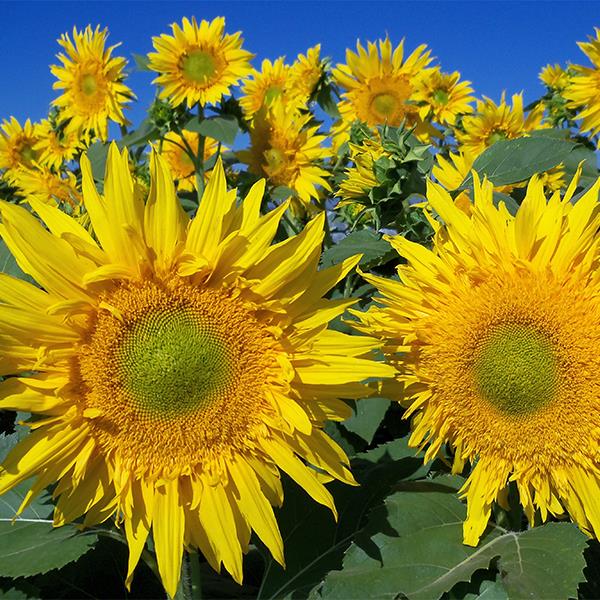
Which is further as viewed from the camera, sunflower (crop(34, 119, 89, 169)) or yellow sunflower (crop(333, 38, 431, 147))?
sunflower (crop(34, 119, 89, 169))

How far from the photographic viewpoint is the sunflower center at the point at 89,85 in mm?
5266

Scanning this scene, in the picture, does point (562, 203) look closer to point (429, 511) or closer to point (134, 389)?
point (429, 511)

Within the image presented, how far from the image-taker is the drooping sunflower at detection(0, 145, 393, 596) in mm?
1693

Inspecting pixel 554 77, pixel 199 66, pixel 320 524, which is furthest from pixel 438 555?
pixel 554 77

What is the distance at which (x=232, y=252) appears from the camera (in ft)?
5.69

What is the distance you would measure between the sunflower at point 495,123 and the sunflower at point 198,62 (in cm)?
146

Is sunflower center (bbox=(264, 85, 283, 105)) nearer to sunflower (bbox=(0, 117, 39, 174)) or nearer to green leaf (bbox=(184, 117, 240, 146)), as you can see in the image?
green leaf (bbox=(184, 117, 240, 146))

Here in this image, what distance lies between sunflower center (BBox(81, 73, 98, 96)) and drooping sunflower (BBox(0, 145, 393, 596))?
3856 mm

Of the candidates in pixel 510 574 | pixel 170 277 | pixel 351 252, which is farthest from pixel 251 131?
pixel 510 574

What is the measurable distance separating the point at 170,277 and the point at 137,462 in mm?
472

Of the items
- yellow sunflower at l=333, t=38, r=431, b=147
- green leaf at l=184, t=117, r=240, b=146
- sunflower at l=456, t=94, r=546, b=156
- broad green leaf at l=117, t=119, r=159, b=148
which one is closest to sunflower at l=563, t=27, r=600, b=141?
sunflower at l=456, t=94, r=546, b=156

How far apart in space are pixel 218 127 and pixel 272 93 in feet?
3.66

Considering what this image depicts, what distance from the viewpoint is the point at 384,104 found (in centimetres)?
497

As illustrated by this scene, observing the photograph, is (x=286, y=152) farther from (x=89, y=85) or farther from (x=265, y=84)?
(x=89, y=85)
